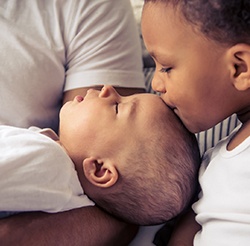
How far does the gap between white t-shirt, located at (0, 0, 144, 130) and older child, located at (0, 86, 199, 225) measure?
0.16m

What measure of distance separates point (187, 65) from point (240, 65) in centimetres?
10

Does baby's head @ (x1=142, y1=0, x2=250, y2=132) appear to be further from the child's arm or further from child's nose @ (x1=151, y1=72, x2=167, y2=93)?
the child's arm

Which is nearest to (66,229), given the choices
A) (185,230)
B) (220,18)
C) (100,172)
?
(100,172)

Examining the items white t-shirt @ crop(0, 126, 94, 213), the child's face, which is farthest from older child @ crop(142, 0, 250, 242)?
white t-shirt @ crop(0, 126, 94, 213)

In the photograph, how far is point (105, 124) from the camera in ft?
3.29

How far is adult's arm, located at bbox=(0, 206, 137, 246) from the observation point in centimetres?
90

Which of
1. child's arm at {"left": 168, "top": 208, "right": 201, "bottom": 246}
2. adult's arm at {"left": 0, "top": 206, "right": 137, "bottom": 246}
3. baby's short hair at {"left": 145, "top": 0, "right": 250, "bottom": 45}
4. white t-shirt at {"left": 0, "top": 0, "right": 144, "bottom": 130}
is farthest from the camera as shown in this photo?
white t-shirt at {"left": 0, "top": 0, "right": 144, "bottom": 130}

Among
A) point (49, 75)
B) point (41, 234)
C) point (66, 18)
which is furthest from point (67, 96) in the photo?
point (41, 234)

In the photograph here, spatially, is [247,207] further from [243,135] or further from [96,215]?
[96,215]

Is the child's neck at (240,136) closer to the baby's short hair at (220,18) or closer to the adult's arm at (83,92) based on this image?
the baby's short hair at (220,18)

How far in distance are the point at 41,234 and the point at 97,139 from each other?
223 mm

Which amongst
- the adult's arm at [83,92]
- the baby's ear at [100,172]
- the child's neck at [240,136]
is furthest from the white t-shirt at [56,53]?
the child's neck at [240,136]

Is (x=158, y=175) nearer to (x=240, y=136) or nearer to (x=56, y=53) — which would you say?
(x=240, y=136)

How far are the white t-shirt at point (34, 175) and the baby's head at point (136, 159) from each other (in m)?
0.06
